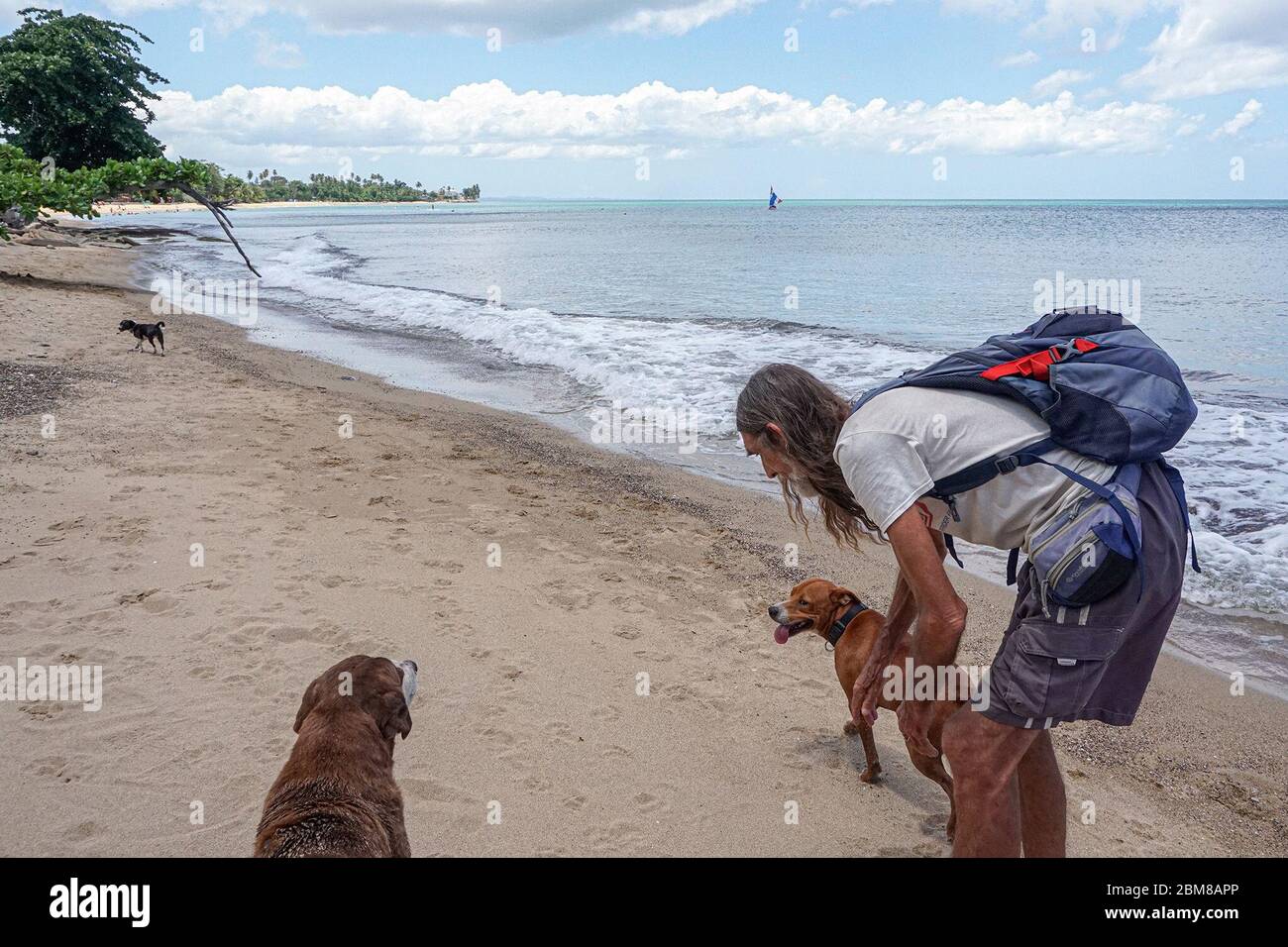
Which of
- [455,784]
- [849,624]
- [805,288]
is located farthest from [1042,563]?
[805,288]

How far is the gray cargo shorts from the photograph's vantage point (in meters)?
2.26

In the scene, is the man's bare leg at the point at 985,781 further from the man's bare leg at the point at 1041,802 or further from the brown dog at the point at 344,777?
the brown dog at the point at 344,777

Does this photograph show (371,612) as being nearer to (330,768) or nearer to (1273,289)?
(330,768)

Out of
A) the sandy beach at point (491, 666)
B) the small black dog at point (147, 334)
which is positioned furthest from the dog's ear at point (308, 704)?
the small black dog at point (147, 334)

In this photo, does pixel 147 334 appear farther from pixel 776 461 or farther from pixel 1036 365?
pixel 1036 365

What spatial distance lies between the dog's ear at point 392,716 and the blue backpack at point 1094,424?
7.04ft

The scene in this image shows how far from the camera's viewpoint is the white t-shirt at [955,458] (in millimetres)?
2307

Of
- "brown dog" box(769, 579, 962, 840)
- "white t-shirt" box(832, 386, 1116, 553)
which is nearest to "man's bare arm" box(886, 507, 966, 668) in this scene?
"white t-shirt" box(832, 386, 1116, 553)

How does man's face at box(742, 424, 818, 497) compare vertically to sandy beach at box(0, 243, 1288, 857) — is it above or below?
above

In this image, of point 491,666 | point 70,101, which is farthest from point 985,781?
point 70,101

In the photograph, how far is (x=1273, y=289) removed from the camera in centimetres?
2306

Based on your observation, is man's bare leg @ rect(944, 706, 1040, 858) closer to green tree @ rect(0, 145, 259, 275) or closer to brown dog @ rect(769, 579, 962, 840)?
brown dog @ rect(769, 579, 962, 840)

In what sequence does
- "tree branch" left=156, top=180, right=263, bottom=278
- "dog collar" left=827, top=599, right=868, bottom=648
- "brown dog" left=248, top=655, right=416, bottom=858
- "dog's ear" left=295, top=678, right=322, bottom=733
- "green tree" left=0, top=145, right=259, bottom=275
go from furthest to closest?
"green tree" left=0, top=145, right=259, bottom=275, "tree branch" left=156, top=180, right=263, bottom=278, "dog collar" left=827, top=599, right=868, bottom=648, "dog's ear" left=295, top=678, right=322, bottom=733, "brown dog" left=248, top=655, right=416, bottom=858

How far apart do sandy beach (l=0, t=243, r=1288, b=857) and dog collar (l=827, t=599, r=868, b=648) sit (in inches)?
25.0
